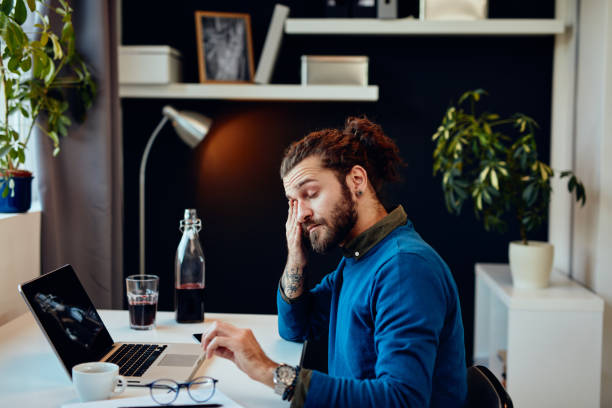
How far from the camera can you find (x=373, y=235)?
1.40m

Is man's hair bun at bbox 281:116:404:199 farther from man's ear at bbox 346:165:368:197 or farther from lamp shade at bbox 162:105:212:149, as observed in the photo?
lamp shade at bbox 162:105:212:149

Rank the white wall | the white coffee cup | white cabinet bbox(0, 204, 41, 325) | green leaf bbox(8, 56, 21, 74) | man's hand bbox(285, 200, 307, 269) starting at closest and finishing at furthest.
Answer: the white coffee cup, man's hand bbox(285, 200, 307, 269), green leaf bbox(8, 56, 21, 74), white cabinet bbox(0, 204, 41, 325), the white wall

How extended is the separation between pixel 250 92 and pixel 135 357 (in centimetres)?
159

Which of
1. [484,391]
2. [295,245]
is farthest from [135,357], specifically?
[484,391]

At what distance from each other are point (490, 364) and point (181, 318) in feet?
5.45

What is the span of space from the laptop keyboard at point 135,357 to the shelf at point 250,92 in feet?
4.93

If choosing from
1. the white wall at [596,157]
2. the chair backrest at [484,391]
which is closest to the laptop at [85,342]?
the chair backrest at [484,391]

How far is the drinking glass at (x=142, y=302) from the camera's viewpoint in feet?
5.65

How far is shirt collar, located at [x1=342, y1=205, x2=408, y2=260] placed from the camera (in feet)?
4.58

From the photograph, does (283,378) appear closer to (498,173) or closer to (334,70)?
(498,173)

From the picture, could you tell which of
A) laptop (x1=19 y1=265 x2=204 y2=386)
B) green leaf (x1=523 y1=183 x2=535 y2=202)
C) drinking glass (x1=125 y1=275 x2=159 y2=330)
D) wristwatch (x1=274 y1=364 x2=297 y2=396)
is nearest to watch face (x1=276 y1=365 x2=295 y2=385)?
wristwatch (x1=274 y1=364 x2=297 y2=396)

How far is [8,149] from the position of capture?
6.67ft

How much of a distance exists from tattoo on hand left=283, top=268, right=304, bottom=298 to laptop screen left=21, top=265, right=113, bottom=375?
45 cm

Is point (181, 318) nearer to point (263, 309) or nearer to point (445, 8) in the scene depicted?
point (263, 309)
